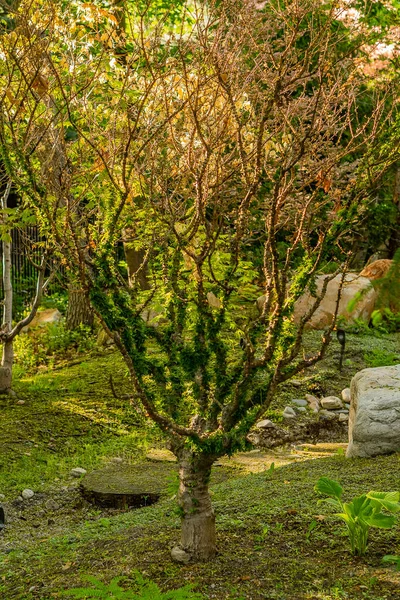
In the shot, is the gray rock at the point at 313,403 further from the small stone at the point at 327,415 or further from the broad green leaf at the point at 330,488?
the broad green leaf at the point at 330,488

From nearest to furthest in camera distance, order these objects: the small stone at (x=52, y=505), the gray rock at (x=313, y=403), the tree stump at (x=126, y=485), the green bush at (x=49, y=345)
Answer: the tree stump at (x=126, y=485) → the small stone at (x=52, y=505) → the gray rock at (x=313, y=403) → the green bush at (x=49, y=345)

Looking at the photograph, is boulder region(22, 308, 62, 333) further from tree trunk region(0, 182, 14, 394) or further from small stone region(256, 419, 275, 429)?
small stone region(256, 419, 275, 429)

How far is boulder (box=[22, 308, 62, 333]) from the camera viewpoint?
12.4m

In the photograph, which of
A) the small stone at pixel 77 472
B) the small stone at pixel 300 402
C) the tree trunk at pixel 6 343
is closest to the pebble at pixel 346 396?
the small stone at pixel 300 402

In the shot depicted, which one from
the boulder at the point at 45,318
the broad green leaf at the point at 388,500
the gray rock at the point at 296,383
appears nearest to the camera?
the broad green leaf at the point at 388,500

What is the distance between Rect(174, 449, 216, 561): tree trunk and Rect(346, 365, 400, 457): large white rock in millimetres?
2399

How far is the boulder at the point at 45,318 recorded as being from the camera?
12398mm

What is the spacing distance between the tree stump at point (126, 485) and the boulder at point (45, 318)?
6.36 m

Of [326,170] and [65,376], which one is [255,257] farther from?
[326,170]

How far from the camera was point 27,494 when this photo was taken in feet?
18.9

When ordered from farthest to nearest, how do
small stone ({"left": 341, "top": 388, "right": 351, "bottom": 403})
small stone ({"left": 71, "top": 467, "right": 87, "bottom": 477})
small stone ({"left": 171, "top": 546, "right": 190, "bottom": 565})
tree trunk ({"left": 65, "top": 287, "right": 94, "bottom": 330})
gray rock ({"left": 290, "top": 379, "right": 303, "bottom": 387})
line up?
tree trunk ({"left": 65, "top": 287, "right": 94, "bottom": 330}) < gray rock ({"left": 290, "top": 379, "right": 303, "bottom": 387}) < small stone ({"left": 341, "top": 388, "right": 351, "bottom": 403}) < small stone ({"left": 71, "top": 467, "right": 87, "bottom": 477}) < small stone ({"left": 171, "top": 546, "right": 190, "bottom": 565})

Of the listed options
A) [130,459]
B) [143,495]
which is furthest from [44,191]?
[130,459]

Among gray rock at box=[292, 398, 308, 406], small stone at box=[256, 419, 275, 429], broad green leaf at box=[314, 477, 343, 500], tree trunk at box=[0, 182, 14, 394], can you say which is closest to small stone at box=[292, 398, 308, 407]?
gray rock at box=[292, 398, 308, 406]

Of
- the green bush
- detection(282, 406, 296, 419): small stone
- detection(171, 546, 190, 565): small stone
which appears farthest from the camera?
the green bush
